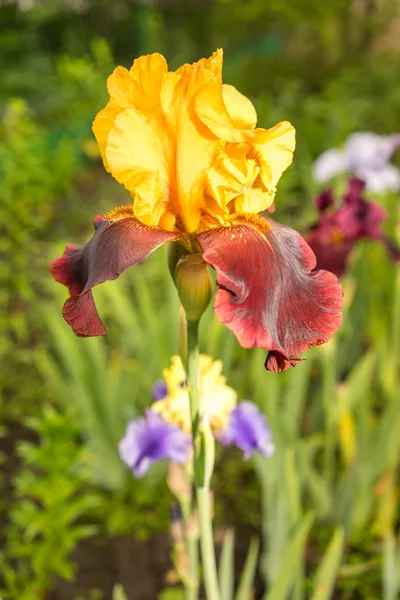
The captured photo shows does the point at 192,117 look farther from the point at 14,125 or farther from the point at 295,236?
the point at 14,125

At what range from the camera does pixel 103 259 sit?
80 cm

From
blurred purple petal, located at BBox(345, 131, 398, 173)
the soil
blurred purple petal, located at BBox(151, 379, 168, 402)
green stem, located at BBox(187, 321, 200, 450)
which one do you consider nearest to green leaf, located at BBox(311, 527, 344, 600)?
blurred purple petal, located at BBox(151, 379, 168, 402)

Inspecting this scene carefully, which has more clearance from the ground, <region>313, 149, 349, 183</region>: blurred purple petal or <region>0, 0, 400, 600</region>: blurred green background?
<region>313, 149, 349, 183</region>: blurred purple petal

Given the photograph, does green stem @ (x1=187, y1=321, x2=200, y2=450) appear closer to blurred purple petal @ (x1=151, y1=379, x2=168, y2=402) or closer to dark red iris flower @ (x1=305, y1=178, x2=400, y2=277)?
blurred purple petal @ (x1=151, y1=379, x2=168, y2=402)

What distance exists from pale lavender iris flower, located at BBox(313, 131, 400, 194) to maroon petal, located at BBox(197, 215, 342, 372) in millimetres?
2112

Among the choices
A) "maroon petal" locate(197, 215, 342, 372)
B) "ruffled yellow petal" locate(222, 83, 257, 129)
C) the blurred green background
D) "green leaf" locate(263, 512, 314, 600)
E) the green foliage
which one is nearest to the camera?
"maroon petal" locate(197, 215, 342, 372)

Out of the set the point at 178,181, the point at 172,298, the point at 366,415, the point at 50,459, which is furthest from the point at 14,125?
the point at 178,181

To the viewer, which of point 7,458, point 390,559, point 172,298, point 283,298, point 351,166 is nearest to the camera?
point 283,298

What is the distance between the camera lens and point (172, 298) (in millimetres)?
2088

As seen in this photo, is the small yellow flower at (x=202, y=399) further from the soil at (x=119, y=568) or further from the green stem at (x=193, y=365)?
the soil at (x=119, y=568)

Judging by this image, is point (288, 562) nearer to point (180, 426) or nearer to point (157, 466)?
point (180, 426)

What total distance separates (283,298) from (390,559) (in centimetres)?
122

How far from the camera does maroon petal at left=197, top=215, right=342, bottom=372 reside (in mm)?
739

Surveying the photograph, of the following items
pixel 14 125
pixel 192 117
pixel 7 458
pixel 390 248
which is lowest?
pixel 7 458
